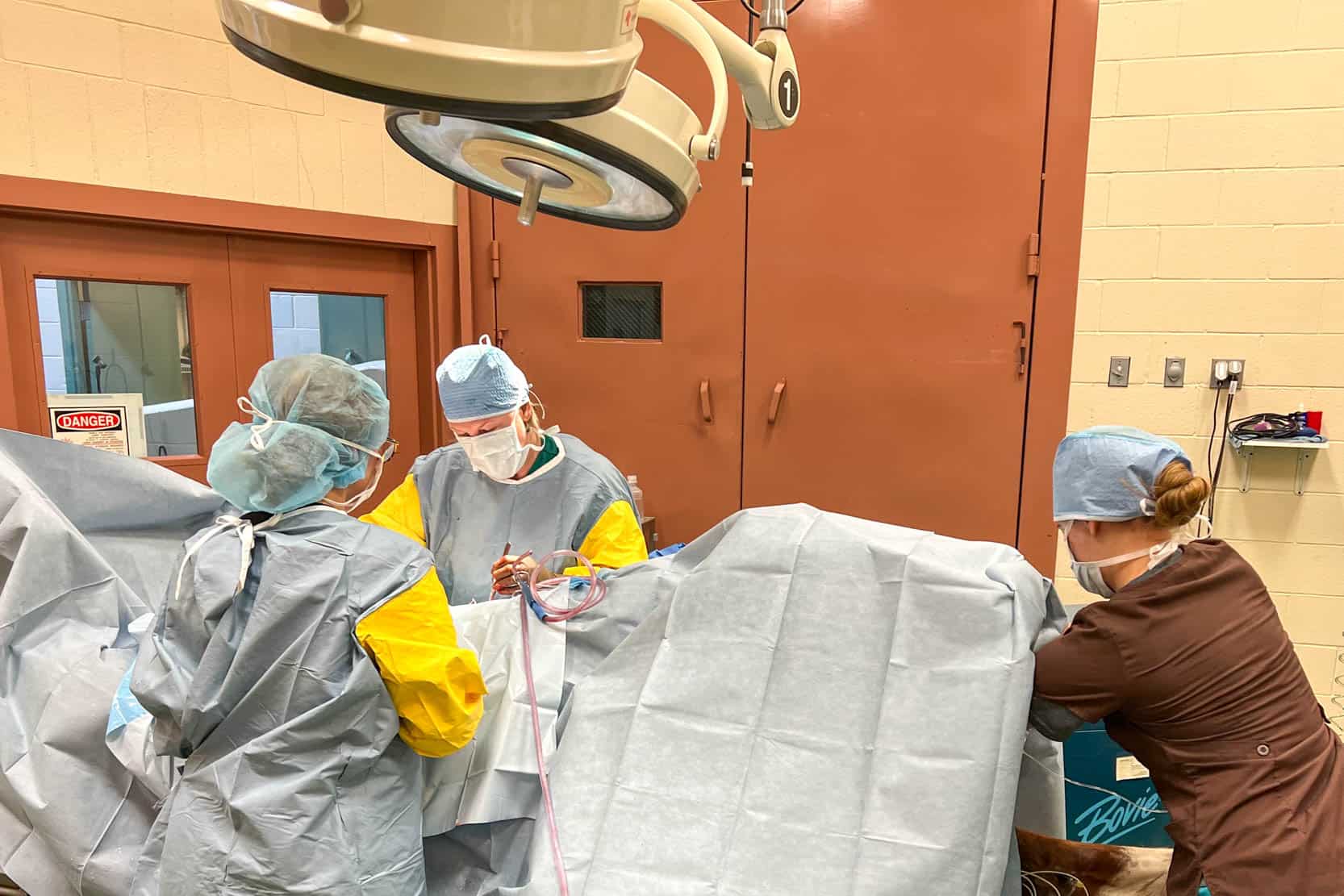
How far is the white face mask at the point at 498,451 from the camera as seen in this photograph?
167 cm

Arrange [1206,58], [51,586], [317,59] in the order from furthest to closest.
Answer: [1206,58] → [51,586] → [317,59]

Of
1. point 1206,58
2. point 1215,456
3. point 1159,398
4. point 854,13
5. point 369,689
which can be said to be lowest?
point 369,689

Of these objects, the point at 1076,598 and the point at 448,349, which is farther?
the point at 448,349

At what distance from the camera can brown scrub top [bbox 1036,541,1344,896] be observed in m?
1.05

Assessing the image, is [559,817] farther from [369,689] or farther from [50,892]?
[50,892]

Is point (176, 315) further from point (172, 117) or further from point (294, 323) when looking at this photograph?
point (172, 117)

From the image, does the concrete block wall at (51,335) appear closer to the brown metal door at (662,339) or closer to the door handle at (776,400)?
the brown metal door at (662,339)

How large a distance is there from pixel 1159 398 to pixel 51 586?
256 cm

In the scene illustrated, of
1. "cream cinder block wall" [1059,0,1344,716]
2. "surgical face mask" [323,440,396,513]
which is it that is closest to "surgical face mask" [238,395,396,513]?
"surgical face mask" [323,440,396,513]

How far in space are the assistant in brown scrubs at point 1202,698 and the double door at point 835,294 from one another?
4.17 feet

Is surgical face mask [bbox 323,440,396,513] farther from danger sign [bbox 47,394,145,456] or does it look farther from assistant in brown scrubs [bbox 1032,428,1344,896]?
danger sign [bbox 47,394,145,456]

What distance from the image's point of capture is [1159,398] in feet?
7.51

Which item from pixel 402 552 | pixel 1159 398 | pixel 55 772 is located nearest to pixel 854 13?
pixel 1159 398

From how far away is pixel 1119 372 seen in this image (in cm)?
230
